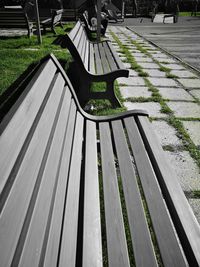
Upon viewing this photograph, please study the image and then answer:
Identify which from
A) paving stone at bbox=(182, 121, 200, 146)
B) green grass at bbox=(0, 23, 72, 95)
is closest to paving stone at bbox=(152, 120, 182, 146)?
paving stone at bbox=(182, 121, 200, 146)

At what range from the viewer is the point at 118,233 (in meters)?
1.19

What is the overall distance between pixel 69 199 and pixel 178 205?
1.73ft

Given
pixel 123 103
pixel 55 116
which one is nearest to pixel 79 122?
pixel 55 116

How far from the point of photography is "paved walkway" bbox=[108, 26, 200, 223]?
7.73 feet

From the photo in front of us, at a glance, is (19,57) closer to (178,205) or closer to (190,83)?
(190,83)

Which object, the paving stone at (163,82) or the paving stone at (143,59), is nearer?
the paving stone at (163,82)

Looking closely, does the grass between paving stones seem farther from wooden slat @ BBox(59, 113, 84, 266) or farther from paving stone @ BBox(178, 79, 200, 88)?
wooden slat @ BBox(59, 113, 84, 266)

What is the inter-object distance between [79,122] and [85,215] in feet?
2.88

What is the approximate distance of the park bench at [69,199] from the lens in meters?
0.83

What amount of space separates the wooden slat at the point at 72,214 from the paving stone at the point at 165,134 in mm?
1264

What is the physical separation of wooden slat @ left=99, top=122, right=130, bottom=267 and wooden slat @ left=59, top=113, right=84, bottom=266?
15 centimetres

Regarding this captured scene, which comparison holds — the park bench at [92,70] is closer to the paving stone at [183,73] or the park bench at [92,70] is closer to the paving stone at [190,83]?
the paving stone at [190,83]

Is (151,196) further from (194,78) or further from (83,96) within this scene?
(194,78)

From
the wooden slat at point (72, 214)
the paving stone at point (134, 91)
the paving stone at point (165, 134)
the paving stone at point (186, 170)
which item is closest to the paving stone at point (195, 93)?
Result: the paving stone at point (134, 91)
